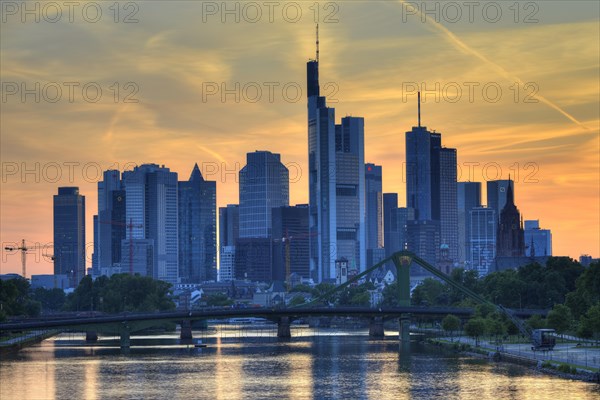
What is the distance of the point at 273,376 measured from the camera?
136375 mm

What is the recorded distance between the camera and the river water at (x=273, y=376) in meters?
117

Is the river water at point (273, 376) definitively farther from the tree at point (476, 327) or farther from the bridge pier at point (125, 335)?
the bridge pier at point (125, 335)

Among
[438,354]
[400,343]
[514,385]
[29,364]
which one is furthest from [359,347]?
[514,385]

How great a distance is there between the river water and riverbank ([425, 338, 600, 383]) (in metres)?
1.66

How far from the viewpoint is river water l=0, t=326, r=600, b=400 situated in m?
117

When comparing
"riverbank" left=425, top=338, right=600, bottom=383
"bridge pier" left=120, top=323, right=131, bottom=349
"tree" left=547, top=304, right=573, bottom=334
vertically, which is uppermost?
"tree" left=547, top=304, right=573, bottom=334

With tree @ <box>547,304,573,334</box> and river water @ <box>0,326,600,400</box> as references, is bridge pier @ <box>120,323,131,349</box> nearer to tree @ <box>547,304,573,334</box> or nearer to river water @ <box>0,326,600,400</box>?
river water @ <box>0,326,600,400</box>

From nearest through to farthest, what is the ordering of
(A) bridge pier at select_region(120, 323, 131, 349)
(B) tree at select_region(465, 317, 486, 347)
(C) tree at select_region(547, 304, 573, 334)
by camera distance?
(C) tree at select_region(547, 304, 573, 334) < (B) tree at select_region(465, 317, 486, 347) < (A) bridge pier at select_region(120, 323, 131, 349)

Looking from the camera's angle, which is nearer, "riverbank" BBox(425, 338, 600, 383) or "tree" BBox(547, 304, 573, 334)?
"riverbank" BBox(425, 338, 600, 383)

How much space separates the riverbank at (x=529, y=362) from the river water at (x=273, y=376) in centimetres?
166

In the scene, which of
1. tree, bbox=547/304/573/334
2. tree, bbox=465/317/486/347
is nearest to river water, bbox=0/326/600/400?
tree, bbox=465/317/486/347

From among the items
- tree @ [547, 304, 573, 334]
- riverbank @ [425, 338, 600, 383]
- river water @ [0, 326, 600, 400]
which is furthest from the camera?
tree @ [547, 304, 573, 334]

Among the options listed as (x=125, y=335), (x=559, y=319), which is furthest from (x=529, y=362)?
(x=125, y=335)

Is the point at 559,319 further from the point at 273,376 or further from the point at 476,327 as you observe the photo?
the point at 273,376
